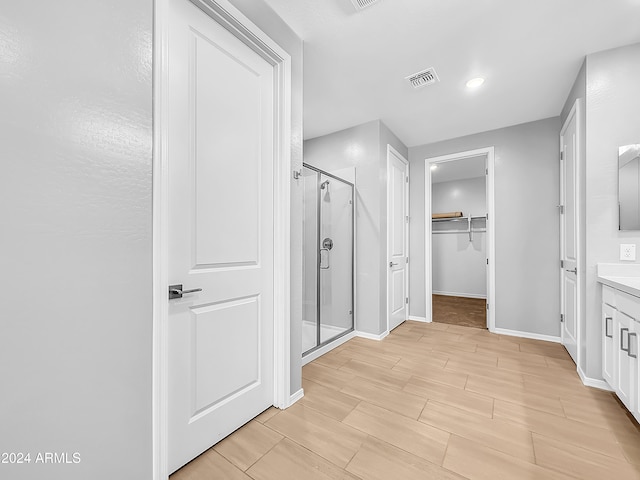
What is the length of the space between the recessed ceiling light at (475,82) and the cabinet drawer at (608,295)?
6.44 feet

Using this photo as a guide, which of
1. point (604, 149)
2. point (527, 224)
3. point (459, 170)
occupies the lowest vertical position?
point (527, 224)

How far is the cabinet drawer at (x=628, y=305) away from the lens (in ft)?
5.03

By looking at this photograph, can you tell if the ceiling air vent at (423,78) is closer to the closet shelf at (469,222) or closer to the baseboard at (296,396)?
the baseboard at (296,396)

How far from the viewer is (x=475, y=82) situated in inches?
97.7

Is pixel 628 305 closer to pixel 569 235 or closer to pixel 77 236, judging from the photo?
pixel 569 235

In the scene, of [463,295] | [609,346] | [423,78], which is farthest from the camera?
[463,295]

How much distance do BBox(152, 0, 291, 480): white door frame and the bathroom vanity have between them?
2023mm

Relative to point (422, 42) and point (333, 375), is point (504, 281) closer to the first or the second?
point (333, 375)

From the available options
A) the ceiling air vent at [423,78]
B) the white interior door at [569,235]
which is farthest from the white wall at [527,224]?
the ceiling air vent at [423,78]

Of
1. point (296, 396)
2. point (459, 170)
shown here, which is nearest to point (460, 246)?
point (459, 170)

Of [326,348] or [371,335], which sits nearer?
[326,348]

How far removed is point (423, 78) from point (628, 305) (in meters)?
2.23

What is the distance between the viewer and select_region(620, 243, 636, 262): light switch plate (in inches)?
77.3

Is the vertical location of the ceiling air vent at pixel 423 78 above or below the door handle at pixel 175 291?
above
